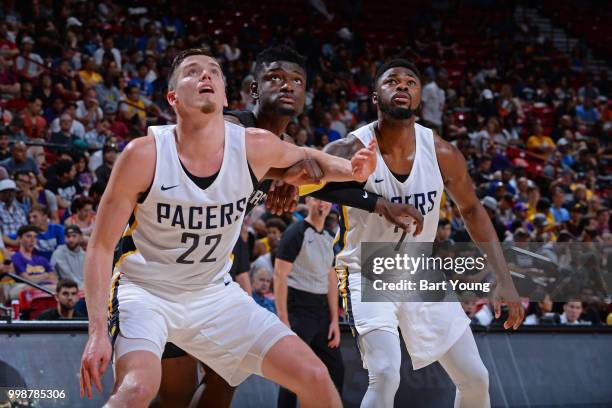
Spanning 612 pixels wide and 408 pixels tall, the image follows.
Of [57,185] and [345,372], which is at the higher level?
[57,185]

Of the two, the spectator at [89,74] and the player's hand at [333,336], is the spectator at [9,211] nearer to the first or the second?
the spectator at [89,74]

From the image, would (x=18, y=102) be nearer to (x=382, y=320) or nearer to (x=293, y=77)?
(x=293, y=77)

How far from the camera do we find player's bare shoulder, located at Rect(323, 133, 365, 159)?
5.30 meters

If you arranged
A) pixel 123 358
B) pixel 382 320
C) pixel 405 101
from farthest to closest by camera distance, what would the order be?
pixel 405 101 → pixel 382 320 → pixel 123 358

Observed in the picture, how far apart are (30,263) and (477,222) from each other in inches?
188

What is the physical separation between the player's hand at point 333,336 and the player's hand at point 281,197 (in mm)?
2383

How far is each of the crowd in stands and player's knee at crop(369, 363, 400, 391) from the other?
3.21 m

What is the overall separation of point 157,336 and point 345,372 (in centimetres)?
355

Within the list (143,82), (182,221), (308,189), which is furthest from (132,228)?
(143,82)

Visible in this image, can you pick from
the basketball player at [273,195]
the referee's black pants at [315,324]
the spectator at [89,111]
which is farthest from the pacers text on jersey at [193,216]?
the spectator at [89,111]

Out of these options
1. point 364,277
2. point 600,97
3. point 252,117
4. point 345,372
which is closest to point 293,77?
point 252,117

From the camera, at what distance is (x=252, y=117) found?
539 centimetres

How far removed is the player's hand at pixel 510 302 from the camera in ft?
17.3

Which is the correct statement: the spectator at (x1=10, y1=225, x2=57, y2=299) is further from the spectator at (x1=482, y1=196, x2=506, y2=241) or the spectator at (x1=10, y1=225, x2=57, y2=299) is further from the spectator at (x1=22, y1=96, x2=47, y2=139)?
the spectator at (x1=482, y1=196, x2=506, y2=241)
